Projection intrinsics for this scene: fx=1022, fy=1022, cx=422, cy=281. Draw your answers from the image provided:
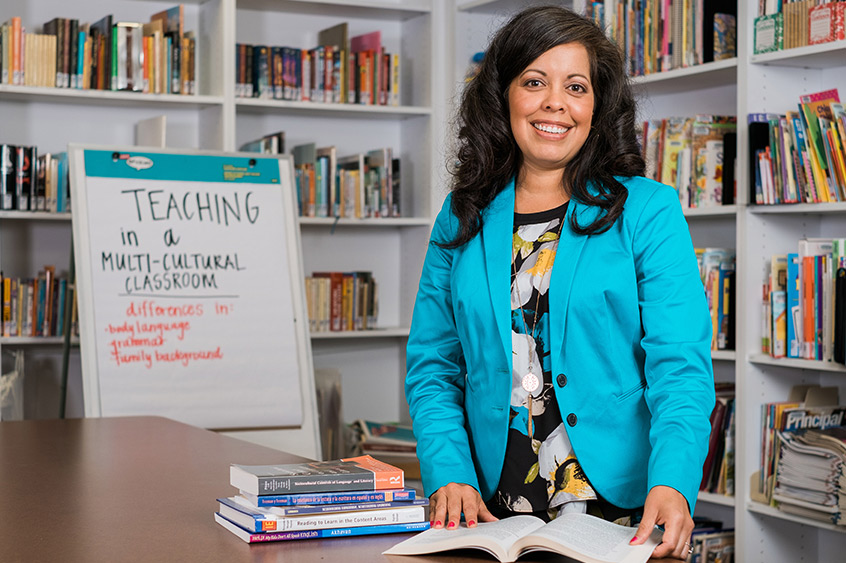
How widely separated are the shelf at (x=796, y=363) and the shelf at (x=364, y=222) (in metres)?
1.65

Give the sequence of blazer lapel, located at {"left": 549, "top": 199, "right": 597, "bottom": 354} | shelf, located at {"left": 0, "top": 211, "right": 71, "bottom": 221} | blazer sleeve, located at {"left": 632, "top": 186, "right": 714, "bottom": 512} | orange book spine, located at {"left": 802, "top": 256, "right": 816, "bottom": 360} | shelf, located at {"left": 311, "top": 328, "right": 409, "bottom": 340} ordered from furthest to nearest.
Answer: shelf, located at {"left": 311, "top": 328, "right": 409, "bottom": 340} → shelf, located at {"left": 0, "top": 211, "right": 71, "bottom": 221} → orange book spine, located at {"left": 802, "top": 256, "right": 816, "bottom": 360} → blazer lapel, located at {"left": 549, "top": 199, "right": 597, "bottom": 354} → blazer sleeve, located at {"left": 632, "top": 186, "right": 714, "bottom": 512}

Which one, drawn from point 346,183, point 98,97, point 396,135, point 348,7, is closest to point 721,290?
point 346,183

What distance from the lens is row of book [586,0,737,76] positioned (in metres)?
3.09

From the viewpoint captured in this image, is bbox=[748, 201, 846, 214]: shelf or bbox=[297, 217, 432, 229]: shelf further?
bbox=[297, 217, 432, 229]: shelf

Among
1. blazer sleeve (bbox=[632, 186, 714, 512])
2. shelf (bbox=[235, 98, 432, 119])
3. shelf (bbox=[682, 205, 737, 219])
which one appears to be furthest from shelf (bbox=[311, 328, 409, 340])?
blazer sleeve (bbox=[632, 186, 714, 512])

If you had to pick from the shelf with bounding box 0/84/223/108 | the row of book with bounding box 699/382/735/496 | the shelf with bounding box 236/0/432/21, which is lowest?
the row of book with bounding box 699/382/735/496

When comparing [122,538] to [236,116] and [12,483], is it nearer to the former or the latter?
[12,483]

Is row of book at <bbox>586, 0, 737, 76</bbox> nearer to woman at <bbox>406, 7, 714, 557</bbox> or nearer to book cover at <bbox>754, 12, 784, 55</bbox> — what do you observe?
book cover at <bbox>754, 12, 784, 55</bbox>

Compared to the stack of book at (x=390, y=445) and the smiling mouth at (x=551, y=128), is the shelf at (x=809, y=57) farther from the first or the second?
the stack of book at (x=390, y=445)

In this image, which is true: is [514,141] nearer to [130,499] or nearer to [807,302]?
[130,499]

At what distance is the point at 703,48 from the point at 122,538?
8.13 feet

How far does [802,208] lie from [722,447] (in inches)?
30.3

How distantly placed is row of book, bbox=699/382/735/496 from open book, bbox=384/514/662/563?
1.95 m

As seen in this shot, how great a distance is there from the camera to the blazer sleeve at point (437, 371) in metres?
1.54
